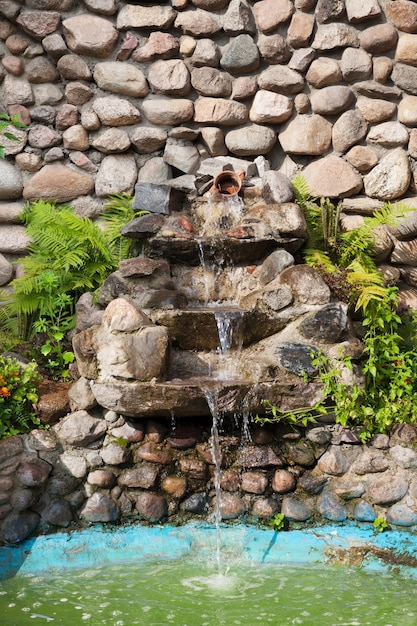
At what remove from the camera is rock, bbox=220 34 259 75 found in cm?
695

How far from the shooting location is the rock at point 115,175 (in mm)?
6891

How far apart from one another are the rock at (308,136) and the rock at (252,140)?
0.16m

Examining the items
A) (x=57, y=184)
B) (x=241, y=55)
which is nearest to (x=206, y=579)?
(x=57, y=184)

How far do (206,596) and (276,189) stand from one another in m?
3.51

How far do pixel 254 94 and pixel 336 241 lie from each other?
6.04 feet

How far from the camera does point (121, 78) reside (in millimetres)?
6953

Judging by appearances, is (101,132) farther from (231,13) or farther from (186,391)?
(186,391)

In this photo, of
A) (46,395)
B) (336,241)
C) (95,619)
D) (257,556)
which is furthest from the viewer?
(336,241)

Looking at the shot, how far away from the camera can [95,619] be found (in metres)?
3.72

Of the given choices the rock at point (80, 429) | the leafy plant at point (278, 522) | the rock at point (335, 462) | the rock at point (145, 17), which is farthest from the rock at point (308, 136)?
the leafy plant at point (278, 522)

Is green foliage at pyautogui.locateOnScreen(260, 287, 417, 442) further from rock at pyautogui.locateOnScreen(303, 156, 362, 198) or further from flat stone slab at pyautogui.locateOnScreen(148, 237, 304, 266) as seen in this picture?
rock at pyautogui.locateOnScreen(303, 156, 362, 198)

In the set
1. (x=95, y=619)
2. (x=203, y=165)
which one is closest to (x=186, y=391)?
(x=95, y=619)

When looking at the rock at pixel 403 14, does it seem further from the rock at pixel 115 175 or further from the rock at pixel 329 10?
the rock at pixel 115 175

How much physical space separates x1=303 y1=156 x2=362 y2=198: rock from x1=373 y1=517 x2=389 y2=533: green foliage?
3247 millimetres
